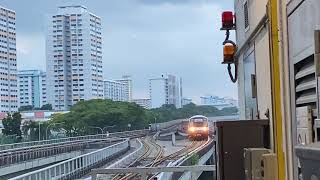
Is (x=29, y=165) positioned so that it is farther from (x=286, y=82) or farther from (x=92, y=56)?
(x=286, y=82)

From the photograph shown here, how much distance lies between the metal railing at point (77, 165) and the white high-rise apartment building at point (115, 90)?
8.44 feet

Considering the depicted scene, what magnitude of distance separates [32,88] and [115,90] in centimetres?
406

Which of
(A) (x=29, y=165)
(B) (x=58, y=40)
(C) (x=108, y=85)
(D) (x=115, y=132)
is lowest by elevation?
(A) (x=29, y=165)

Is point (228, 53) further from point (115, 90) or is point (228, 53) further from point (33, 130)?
point (33, 130)

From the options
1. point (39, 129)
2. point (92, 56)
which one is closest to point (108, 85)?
point (92, 56)

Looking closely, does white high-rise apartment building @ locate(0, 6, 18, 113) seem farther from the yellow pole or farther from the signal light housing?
the yellow pole

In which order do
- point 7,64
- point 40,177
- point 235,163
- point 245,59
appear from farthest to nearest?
point 7,64, point 40,177, point 245,59, point 235,163

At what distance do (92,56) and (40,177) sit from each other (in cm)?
776

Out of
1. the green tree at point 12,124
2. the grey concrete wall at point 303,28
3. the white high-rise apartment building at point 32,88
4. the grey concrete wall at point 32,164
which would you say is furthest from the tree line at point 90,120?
the grey concrete wall at point 303,28

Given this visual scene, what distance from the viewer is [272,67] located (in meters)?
2.12

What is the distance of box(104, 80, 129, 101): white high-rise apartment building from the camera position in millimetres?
22625

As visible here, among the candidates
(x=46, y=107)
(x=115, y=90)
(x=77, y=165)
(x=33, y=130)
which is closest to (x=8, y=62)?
(x=46, y=107)

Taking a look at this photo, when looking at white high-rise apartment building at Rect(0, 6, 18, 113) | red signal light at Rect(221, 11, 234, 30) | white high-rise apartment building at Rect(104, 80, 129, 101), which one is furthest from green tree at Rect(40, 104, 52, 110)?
red signal light at Rect(221, 11, 234, 30)

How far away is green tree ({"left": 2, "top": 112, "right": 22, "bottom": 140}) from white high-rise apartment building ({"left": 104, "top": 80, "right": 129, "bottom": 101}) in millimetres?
6909
